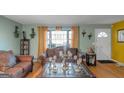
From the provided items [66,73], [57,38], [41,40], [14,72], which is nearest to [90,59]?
[57,38]

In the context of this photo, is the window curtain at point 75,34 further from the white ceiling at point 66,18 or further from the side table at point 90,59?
the white ceiling at point 66,18

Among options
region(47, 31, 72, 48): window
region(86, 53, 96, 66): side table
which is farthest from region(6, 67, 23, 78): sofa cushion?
region(47, 31, 72, 48): window

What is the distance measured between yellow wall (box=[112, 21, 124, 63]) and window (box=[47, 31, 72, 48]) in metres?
1.55

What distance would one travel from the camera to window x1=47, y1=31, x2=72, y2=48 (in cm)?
535

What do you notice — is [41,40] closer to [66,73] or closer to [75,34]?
[75,34]

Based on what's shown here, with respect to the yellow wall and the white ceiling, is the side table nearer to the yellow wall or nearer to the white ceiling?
the yellow wall

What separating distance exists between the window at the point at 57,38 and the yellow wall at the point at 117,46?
155cm

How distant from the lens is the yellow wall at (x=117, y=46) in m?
4.76

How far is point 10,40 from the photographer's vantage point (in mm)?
4141

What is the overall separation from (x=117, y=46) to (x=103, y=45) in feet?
2.16

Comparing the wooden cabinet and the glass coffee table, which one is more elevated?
the wooden cabinet
